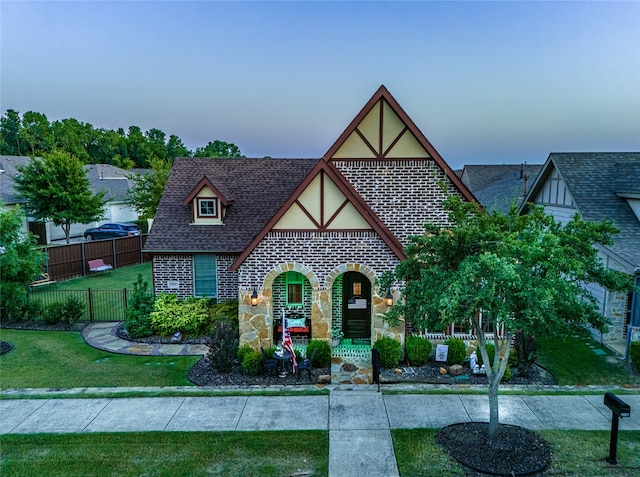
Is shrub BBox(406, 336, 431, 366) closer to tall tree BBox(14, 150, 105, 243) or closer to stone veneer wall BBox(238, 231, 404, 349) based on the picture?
stone veneer wall BBox(238, 231, 404, 349)

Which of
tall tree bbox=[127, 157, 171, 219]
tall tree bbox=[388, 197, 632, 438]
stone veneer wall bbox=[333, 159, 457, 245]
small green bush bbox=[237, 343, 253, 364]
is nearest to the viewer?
tall tree bbox=[388, 197, 632, 438]

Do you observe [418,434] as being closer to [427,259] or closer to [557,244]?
[427,259]

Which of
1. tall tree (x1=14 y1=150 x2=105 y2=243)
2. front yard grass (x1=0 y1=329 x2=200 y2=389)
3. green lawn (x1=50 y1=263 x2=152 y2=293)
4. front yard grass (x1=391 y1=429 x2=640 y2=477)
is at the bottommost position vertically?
front yard grass (x1=0 y1=329 x2=200 y2=389)

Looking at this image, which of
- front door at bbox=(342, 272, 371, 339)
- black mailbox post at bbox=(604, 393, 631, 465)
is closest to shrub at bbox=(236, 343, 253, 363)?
front door at bbox=(342, 272, 371, 339)

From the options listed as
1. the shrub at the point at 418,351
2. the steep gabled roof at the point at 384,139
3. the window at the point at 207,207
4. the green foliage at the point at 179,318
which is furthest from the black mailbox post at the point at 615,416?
the window at the point at 207,207

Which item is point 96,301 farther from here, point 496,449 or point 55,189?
point 496,449

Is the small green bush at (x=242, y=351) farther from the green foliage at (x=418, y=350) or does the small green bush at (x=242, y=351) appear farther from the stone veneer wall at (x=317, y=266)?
the green foliage at (x=418, y=350)

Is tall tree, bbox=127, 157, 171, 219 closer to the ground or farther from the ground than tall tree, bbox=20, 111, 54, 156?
closer to the ground
